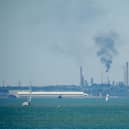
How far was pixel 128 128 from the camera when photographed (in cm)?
6944

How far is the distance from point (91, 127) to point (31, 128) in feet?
24.0

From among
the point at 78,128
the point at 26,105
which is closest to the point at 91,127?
the point at 78,128

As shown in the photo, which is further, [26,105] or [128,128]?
[26,105]

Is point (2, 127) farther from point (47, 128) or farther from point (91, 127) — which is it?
point (91, 127)

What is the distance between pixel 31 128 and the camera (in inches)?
2768

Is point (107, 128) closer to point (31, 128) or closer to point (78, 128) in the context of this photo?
point (78, 128)

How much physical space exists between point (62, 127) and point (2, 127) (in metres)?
6.88

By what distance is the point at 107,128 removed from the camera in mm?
70188

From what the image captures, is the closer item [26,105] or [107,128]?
[107,128]

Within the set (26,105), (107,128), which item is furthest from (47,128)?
(26,105)

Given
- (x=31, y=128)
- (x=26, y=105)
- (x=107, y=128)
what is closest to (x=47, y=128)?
(x=31, y=128)

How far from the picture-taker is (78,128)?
70.6 meters

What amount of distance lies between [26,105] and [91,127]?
7776cm

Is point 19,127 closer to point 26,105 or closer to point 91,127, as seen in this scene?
point 91,127
